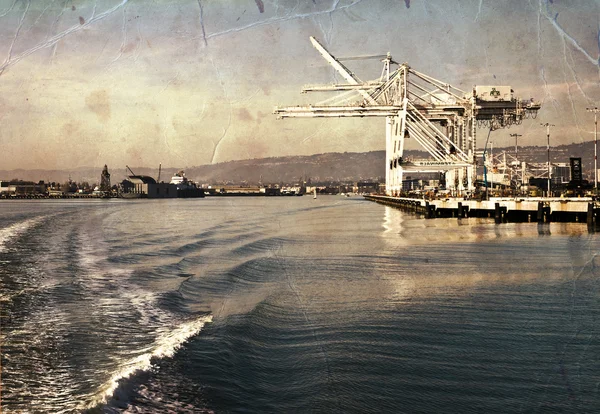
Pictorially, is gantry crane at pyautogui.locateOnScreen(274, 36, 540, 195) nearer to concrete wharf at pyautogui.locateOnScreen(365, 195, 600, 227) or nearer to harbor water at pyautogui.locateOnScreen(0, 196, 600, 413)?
concrete wharf at pyautogui.locateOnScreen(365, 195, 600, 227)

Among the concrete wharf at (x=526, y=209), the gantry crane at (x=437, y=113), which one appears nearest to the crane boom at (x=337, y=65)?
the gantry crane at (x=437, y=113)

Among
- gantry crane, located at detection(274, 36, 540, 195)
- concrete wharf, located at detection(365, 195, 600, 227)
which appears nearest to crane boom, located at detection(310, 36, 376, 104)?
gantry crane, located at detection(274, 36, 540, 195)

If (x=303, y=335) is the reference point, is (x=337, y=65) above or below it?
above

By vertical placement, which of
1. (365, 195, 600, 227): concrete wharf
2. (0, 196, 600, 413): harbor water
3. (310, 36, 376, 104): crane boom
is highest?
(310, 36, 376, 104): crane boom

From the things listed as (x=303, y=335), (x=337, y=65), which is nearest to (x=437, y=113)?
(x=337, y=65)

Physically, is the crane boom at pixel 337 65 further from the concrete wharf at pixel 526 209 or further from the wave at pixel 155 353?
the wave at pixel 155 353

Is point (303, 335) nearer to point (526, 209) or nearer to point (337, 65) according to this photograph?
point (526, 209)

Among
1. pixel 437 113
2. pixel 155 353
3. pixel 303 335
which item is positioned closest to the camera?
pixel 155 353

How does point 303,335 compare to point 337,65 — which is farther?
point 337,65
